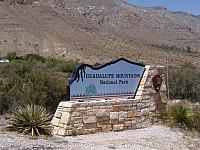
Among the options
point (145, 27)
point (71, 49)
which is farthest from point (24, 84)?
point (145, 27)

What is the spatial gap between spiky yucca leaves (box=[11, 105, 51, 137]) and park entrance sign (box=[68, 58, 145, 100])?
3.91 feet

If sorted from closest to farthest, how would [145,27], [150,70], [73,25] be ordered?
1. [150,70]
2. [73,25]
3. [145,27]

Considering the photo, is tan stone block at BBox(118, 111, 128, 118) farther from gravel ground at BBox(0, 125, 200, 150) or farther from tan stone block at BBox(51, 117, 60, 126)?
tan stone block at BBox(51, 117, 60, 126)

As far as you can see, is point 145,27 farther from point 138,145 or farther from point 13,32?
point 138,145

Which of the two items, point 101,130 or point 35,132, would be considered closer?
point 35,132

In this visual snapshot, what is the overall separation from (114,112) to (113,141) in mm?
1829

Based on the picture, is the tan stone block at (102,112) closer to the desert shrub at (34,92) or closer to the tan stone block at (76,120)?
the tan stone block at (76,120)

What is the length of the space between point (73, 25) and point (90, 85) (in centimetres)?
8047

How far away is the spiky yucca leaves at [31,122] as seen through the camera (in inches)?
471

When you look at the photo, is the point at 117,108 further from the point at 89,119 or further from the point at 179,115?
the point at 179,115

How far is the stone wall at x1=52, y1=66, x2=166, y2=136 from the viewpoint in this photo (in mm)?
12625

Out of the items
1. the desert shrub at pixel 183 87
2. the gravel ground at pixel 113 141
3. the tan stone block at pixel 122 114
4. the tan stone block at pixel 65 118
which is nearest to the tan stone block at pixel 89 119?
the gravel ground at pixel 113 141

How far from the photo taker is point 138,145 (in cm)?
1187

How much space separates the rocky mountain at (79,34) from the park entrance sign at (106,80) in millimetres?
48593
